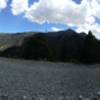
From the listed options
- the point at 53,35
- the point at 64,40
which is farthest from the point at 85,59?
the point at 53,35

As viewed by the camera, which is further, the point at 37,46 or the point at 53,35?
the point at 53,35

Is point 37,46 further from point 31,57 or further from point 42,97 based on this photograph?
point 42,97

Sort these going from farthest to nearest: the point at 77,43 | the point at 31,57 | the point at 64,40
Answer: the point at 64,40 < the point at 77,43 < the point at 31,57

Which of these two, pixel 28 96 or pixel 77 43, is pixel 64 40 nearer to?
pixel 77 43

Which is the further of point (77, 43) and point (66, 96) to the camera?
point (77, 43)

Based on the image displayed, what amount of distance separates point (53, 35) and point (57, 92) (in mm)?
147333

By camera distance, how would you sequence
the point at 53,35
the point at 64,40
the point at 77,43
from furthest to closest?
the point at 53,35 < the point at 64,40 < the point at 77,43

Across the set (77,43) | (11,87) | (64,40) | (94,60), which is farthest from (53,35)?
(11,87)

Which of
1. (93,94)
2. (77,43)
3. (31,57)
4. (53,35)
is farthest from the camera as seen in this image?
(53,35)

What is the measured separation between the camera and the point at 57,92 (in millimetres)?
13672

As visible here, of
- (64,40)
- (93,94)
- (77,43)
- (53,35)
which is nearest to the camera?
(93,94)

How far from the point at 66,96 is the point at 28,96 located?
4.77 ft

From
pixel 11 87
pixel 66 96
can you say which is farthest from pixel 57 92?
pixel 11 87

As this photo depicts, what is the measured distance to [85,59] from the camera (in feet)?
187
